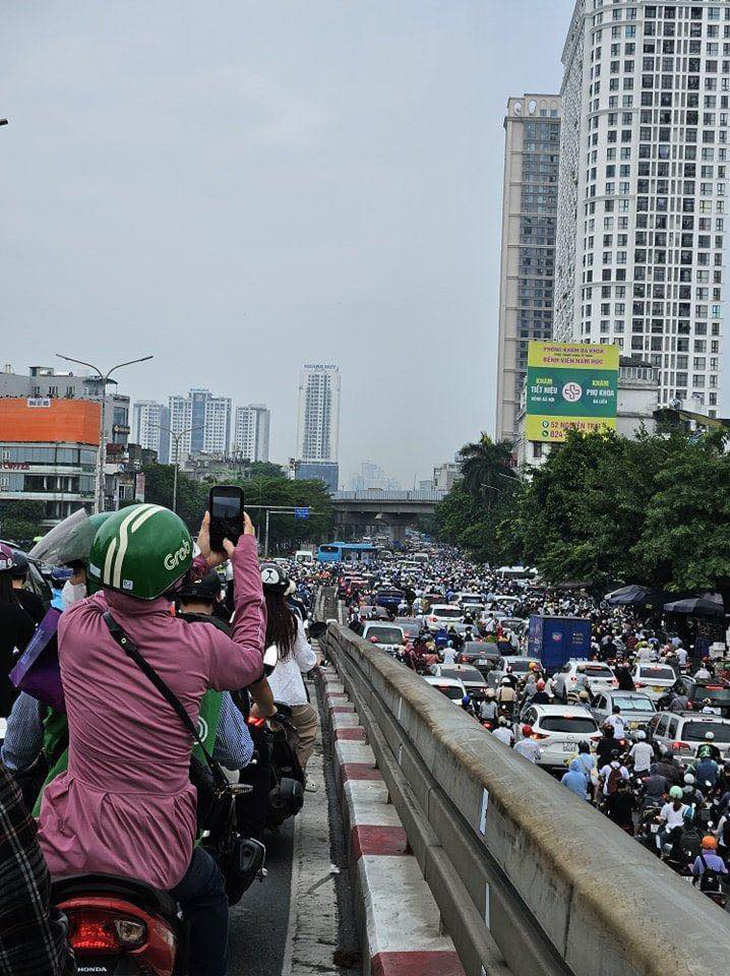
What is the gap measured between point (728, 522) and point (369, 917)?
1514 inches

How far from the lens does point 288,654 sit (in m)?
8.21

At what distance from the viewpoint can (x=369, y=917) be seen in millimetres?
5020

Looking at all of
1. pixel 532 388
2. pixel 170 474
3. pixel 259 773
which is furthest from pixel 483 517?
pixel 259 773

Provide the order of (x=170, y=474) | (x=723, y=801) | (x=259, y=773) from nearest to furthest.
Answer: (x=259, y=773)
(x=723, y=801)
(x=170, y=474)

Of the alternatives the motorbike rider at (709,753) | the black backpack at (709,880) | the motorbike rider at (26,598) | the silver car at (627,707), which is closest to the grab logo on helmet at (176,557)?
the motorbike rider at (26,598)

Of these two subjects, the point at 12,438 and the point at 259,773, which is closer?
the point at 259,773

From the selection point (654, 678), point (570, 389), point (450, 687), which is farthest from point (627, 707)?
point (570, 389)

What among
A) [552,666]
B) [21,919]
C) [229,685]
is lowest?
[552,666]

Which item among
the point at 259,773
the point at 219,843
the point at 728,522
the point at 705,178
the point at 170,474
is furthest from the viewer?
the point at 705,178

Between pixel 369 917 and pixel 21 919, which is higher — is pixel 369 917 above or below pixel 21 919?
below

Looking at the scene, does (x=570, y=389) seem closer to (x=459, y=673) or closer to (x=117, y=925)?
(x=459, y=673)

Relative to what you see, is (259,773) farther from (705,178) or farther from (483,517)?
(705,178)

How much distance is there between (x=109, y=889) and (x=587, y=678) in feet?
88.1

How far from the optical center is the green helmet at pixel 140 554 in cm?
362
